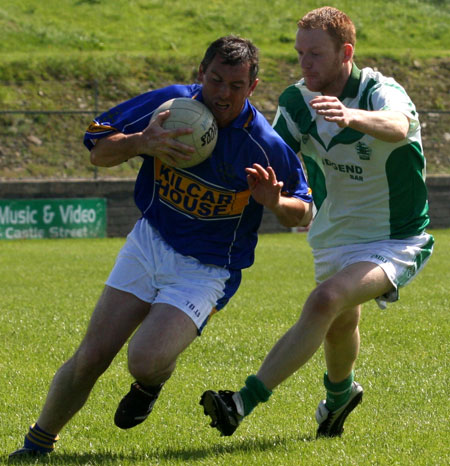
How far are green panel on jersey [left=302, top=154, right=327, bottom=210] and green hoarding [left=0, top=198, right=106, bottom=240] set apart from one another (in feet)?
49.1

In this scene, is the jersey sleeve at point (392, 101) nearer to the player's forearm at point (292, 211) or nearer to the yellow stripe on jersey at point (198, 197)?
the player's forearm at point (292, 211)

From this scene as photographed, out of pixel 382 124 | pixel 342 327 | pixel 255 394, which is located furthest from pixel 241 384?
pixel 382 124

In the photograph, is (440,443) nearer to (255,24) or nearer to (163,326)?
(163,326)

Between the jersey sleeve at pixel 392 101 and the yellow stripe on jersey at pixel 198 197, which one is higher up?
the jersey sleeve at pixel 392 101

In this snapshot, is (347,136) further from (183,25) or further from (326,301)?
(183,25)

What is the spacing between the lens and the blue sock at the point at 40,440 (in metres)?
4.25

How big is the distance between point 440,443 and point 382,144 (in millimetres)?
1565

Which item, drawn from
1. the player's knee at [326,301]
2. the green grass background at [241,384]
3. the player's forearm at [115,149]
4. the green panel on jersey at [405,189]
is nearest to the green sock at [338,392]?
the green grass background at [241,384]

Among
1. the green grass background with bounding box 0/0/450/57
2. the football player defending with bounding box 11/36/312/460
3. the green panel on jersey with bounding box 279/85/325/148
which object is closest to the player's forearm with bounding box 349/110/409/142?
the football player defending with bounding box 11/36/312/460

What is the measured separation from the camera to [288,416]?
16.7 ft

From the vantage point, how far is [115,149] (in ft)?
14.2

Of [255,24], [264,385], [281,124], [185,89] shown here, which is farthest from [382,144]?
[255,24]

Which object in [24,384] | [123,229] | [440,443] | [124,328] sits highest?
[124,328]

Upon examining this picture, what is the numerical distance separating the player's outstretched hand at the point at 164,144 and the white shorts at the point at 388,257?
108 centimetres
